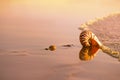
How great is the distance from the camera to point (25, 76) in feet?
14.1

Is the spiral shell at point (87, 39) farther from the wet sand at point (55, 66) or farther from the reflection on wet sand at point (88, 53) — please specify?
the wet sand at point (55, 66)

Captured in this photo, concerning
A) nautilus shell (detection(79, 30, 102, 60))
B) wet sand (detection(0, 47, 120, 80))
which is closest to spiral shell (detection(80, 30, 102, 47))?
nautilus shell (detection(79, 30, 102, 60))

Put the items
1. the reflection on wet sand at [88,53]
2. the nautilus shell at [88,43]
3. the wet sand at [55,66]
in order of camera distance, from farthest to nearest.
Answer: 1. the nautilus shell at [88,43]
2. the reflection on wet sand at [88,53]
3. the wet sand at [55,66]

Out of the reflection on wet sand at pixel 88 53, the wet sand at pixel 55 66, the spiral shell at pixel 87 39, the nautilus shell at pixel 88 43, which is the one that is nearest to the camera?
the wet sand at pixel 55 66

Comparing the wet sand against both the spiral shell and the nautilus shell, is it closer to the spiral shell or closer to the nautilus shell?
the nautilus shell

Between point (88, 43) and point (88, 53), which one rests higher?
point (88, 43)

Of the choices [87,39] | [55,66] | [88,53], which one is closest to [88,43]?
→ [87,39]

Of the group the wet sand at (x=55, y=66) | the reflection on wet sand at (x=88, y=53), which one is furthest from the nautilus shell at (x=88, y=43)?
the wet sand at (x=55, y=66)

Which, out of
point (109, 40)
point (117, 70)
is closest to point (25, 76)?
point (117, 70)

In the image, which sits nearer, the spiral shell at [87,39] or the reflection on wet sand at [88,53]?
the reflection on wet sand at [88,53]

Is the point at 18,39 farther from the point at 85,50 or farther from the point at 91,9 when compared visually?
the point at 91,9

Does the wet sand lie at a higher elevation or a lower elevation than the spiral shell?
lower

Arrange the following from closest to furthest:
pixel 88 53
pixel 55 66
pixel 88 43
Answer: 1. pixel 55 66
2. pixel 88 53
3. pixel 88 43

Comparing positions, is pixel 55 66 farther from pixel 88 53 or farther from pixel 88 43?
pixel 88 43
